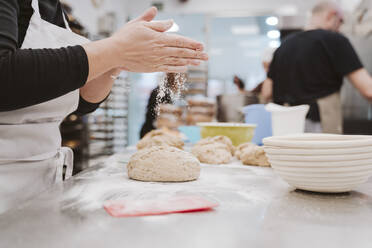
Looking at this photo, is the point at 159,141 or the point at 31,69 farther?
the point at 159,141

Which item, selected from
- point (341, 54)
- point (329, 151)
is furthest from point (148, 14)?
point (341, 54)

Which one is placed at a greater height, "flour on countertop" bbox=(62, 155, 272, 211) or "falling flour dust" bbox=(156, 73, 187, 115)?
"falling flour dust" bbox=(156, 73, 187, 115)

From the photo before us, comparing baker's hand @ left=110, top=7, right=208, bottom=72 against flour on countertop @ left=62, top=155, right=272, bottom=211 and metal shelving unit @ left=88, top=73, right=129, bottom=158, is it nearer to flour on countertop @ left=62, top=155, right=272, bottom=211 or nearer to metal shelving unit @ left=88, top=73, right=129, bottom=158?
flour on countertop @ left=62, top=155, right=272, bottom=211

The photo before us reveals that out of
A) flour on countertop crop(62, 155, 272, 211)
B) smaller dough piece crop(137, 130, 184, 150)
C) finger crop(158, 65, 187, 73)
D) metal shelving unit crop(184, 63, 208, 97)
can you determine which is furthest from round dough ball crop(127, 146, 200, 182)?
metal shelving unit crop(184, 63, 208, 97)

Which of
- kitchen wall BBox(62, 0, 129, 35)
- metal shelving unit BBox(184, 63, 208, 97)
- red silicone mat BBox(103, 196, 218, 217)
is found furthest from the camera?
metal shelving unit BBox(184, 63, 208, 97)

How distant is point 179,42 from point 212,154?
515mm

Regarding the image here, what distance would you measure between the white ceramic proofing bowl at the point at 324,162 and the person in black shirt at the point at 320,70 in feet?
5.07

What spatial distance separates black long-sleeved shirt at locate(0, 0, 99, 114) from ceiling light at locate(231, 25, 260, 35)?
6583 mm

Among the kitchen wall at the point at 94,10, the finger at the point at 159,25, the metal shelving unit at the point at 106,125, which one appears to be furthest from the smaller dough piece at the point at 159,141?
the kitchen wall at the point at 94,10

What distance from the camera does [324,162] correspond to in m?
0.72

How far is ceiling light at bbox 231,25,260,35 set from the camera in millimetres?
6914

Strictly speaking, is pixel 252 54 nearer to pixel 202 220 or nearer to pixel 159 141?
pixel 159 141

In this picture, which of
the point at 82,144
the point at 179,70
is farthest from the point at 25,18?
the point at 82,144

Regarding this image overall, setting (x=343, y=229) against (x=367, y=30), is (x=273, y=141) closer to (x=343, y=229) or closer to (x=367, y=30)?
(x=343, y=229)
